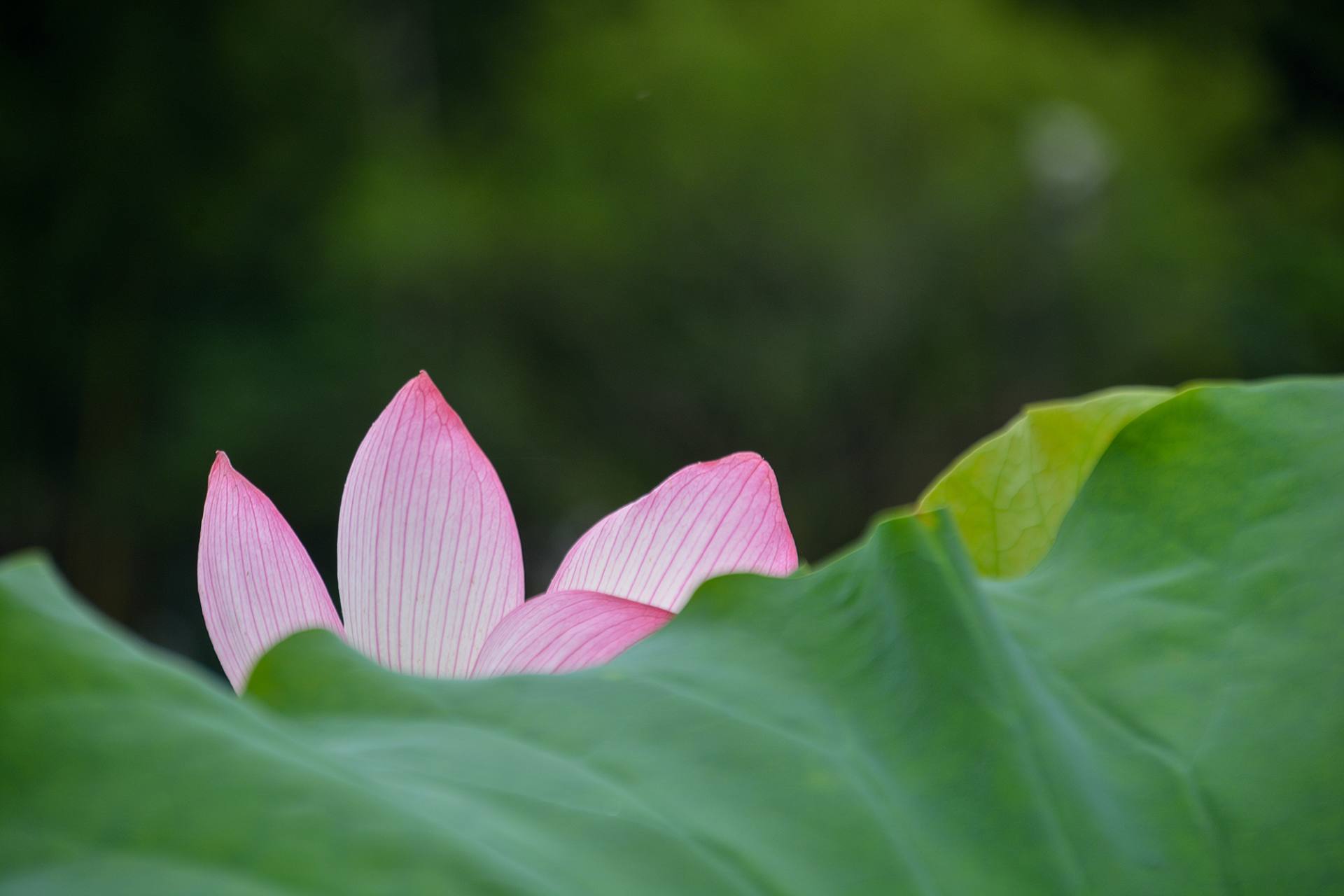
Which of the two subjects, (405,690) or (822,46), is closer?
(405,690)

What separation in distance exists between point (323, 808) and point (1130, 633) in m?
0.12

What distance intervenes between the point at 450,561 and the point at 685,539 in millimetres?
42

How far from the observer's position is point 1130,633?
0.19m

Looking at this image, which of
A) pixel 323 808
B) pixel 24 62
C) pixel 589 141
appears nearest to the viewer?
pixel 323 808

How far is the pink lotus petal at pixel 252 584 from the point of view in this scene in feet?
0.73

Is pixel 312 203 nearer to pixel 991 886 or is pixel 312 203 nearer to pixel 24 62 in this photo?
pixel 24 62

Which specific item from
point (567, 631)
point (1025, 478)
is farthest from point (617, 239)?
point (567, 631)

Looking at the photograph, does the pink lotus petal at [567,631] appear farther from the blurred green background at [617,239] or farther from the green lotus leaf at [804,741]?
the blurred green background at [617,239]

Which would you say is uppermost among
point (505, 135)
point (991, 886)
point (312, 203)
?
point (505, 135)

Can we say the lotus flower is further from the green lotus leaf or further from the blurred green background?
the blurred green background

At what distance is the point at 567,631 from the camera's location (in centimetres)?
21

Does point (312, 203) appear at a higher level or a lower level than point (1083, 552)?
higher

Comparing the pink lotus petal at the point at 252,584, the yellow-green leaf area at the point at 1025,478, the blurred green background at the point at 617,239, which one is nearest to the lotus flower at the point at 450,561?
the pink lotus petal at the point at 252,584

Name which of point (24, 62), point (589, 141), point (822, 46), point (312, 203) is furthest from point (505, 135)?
point (24, 62)
